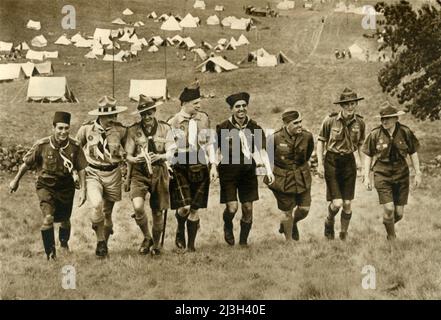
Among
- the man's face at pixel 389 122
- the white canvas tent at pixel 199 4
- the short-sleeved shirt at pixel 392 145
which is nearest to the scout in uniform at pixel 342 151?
the short-sleeved shirt at pixel 392 145

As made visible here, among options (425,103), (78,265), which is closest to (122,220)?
(78,265)

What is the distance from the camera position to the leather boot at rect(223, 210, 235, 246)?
908cm

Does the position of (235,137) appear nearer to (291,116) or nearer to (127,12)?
(291,116)

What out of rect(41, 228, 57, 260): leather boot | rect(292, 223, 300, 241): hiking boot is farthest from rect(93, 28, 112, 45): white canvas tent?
rect(292, 223, 300, 241): hiking boot

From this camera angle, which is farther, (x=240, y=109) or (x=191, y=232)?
(x=191, y=232)

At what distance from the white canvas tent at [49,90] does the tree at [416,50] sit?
527 centimetres

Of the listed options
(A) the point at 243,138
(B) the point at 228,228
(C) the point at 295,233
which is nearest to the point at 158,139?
(A) the point at 243,138

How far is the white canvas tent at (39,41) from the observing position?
38.3 ft

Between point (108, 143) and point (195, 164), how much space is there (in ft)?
3.92

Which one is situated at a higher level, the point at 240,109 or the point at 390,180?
the point at 240,109

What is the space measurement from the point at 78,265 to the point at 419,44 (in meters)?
6.14

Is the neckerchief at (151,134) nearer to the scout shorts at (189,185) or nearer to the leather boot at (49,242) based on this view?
the scout shorts at (189,185)

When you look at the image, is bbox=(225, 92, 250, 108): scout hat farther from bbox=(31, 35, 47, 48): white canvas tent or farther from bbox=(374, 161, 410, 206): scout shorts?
bbox=(31, 35, 47, 48): white canvas tent

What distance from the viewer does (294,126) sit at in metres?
9.05
